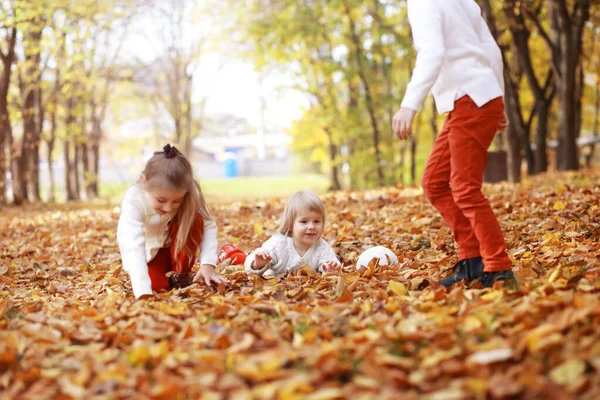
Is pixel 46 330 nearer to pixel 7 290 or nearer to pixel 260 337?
pixel 260 337

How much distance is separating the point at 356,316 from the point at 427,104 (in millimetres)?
18504

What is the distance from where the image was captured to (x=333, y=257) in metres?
4.65

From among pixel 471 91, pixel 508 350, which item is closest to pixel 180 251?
pixel 471 91

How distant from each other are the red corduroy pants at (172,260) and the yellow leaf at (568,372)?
8.62 feet

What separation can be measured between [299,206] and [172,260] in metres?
0.92

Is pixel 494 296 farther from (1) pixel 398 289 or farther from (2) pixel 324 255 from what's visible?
(2) pixel 324 255

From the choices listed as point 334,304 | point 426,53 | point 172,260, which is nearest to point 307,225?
point 172,260

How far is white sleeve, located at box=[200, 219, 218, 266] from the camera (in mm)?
4202

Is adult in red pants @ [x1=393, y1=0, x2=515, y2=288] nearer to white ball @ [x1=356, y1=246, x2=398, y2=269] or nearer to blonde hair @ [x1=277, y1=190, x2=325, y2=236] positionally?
white ball @ [x1=356, y1=246, x2=398, y2=269]

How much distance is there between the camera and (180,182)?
3.79 metres

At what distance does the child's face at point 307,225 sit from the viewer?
14.8 feet

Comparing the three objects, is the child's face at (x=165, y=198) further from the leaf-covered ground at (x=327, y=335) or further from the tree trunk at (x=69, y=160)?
the tree trunk at (x=69, y=160)

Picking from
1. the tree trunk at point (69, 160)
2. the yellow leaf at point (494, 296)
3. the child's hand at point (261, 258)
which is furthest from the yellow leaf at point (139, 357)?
the tree trunk at point (69, 160)

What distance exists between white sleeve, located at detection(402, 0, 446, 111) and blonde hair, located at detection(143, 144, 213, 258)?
52.0 inches
